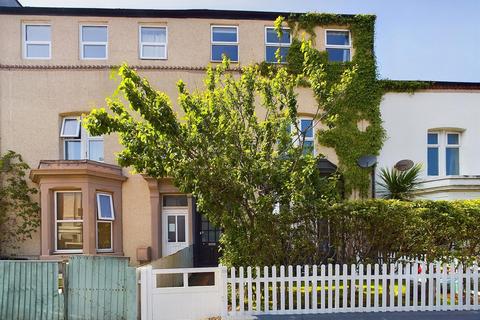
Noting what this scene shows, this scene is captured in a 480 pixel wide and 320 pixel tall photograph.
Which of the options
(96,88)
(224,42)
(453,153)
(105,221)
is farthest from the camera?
(453,153)

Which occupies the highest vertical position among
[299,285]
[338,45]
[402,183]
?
[338,45]

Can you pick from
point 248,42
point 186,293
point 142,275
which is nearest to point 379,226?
point 186,293

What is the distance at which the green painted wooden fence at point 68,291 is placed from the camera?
20.2ft

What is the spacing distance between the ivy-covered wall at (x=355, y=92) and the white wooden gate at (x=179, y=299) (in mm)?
7529

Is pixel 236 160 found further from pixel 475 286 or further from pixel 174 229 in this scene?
pixel 174 229

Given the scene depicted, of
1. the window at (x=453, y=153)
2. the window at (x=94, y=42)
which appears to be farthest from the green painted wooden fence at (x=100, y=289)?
the window at (x=453, y=153)

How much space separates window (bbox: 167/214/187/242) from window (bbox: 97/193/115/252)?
6.71 feet

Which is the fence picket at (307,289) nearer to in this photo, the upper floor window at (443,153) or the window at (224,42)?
the window at (224,42)

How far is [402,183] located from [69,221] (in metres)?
11.0

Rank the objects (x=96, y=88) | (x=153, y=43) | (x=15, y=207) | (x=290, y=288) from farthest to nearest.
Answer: (x=153, y=43), (x=96, y=88), (x=15, y=207), (x=290, y=288)

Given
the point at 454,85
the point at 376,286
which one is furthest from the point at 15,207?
the point at 454,85

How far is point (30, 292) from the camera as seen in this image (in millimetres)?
6172

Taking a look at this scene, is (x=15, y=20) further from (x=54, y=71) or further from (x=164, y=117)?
(x=164, y=117)

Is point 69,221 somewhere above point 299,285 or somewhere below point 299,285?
above
